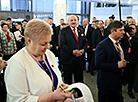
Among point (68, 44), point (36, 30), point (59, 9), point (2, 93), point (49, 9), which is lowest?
point (2, 93)

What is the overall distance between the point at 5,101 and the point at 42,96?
0.35m

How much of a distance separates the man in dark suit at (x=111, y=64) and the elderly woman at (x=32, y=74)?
1.12 meters

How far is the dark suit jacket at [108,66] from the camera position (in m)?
2.27

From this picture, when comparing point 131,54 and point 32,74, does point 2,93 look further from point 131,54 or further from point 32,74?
point 131,54

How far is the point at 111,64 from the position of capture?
2.24m

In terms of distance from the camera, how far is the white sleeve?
1.25 metres

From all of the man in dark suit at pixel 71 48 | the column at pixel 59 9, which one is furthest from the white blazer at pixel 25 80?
the column at pixel 59 9

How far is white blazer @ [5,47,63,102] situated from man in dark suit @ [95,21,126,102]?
116 centimetres

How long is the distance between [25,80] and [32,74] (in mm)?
74

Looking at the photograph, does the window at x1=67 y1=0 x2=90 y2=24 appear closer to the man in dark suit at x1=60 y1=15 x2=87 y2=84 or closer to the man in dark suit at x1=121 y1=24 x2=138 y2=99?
the man in dark suit at x1=121 y1=24 x2=138 y2=99

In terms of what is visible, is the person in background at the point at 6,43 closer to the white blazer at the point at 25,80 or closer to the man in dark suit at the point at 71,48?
the man in dark suit at the point at 71,48

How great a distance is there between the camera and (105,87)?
234 cm

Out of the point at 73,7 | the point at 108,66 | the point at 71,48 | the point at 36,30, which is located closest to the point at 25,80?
the point at 36,30

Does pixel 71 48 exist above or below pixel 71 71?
above
